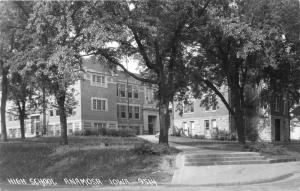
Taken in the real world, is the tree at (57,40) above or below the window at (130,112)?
above

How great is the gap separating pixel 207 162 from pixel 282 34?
9855 mm

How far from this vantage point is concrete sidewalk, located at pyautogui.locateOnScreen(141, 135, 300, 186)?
16.6 meters

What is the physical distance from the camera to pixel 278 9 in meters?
24.9

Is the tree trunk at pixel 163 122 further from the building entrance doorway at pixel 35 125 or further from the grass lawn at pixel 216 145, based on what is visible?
the building entrance doorway at pixel 35 125

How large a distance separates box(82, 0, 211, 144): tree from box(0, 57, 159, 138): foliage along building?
26596 mm

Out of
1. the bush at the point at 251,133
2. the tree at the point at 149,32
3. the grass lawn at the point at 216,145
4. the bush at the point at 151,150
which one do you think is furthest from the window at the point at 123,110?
the bush at the point at 151,150

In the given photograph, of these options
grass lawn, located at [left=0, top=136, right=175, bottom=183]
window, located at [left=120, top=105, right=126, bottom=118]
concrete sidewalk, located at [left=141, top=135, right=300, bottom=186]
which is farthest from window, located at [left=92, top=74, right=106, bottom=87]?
concrete sidewalk, located at [left=141, top=135, right=300, bottom=186]

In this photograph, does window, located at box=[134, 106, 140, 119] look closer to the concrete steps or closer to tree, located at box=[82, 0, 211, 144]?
tree, located at box=[82, 0, 211, 144]

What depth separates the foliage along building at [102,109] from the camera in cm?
5331

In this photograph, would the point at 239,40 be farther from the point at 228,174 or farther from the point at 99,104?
the point at 99,104

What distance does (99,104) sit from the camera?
5578cm

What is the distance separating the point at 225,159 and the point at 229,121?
95.6 ft

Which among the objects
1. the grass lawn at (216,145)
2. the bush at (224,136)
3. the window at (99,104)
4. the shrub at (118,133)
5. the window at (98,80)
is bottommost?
the bush at (224,136)

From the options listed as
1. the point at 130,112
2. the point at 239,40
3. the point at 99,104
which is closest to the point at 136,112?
the point at 130,112
